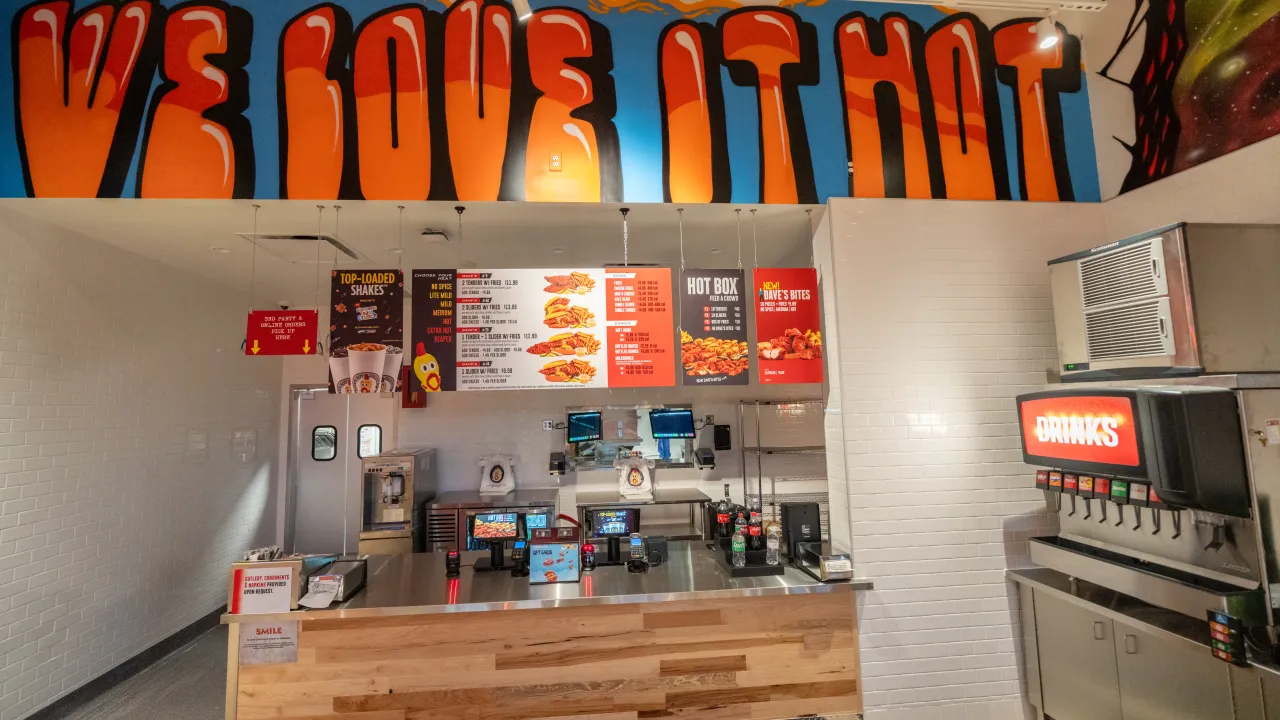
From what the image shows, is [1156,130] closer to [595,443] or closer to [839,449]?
[839,449]

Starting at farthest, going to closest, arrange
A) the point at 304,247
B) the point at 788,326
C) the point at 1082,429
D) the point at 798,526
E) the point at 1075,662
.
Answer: the point at 304,247 → the point at 798,526 → the point at 788,326 → the point at 1075,662 → the point at 1082,429

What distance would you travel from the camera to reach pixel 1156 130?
3369mm

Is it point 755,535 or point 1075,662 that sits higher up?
point 755,535

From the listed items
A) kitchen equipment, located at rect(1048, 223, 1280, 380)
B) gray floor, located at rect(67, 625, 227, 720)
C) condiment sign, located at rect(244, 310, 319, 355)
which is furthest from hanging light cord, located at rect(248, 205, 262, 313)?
kitchen equipment, located at rect(1048, 223, 1280, 380)

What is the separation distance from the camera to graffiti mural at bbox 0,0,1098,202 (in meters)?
3.24

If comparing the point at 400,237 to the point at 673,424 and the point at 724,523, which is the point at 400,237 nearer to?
the point at 724,523

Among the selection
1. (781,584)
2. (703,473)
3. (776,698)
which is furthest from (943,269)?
(703,473)

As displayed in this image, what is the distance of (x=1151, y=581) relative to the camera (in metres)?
2.51

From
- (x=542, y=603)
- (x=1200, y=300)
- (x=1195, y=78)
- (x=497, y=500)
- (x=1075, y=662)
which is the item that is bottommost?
(x=1075, y=662)

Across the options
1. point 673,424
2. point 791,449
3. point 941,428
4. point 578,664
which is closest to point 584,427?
point 673,424

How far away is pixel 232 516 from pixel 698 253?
211 inches

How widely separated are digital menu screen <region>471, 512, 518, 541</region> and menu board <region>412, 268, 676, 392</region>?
0.84 meters

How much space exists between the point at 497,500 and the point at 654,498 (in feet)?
5.32

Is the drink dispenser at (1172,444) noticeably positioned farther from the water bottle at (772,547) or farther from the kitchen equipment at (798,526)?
the water bottle at (772,547)
